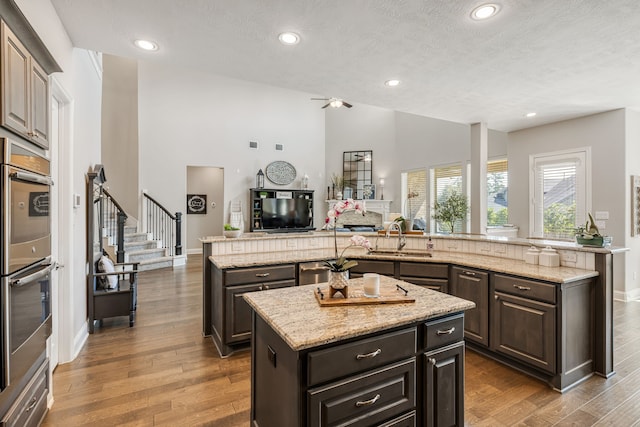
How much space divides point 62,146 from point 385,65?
2.95 meters

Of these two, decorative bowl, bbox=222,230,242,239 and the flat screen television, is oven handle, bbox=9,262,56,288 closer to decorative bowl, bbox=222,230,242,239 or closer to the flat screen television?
decorative bowl, bbox=222,230,242,239

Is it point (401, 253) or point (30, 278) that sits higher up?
point (30, 278)

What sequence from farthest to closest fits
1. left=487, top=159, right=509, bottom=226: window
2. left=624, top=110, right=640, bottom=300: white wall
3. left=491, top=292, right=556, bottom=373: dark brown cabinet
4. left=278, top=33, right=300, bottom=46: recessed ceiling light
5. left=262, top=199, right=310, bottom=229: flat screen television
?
left=262, top=199, right=310, bottom=229: flat screen television
left=487, top=159, right=509, bottom=226: window
left=624, top=110, right=640, bottom=300: white wall
left=278, top=33, right=300, bottom=46: recessed ceiling light
left=491, top=292, right=556, bottom=373: dark brown cabinet

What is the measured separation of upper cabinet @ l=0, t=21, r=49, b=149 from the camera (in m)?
1.37

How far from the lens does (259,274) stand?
3000 millimetres

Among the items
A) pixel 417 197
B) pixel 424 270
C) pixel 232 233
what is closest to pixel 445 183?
pixel 417 197

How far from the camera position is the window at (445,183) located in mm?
7574

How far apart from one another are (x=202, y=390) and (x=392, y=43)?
10.2 feet

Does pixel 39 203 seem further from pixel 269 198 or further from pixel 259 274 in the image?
pixel 269 198

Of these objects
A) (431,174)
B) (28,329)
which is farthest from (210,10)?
(431,174)

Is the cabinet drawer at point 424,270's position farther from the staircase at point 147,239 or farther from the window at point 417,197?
the window at point 417,197

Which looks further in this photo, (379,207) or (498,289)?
(379,207)

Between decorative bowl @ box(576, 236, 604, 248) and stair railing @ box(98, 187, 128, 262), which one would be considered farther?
stair railing @ box(98, 187, 128, 262)

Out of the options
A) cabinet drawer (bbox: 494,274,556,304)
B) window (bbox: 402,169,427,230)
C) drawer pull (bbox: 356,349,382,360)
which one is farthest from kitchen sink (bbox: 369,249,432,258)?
window (bbox: 402,169,427,230)
